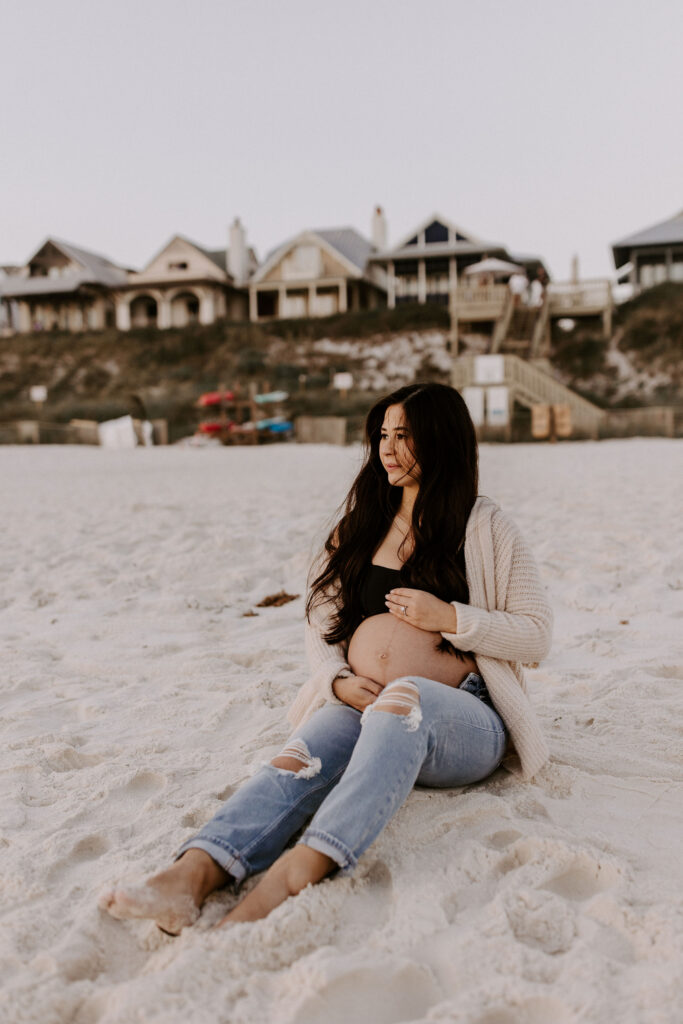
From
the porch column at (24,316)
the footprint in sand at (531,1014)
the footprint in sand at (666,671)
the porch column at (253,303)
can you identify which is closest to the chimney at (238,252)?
the porch column at (253,303)

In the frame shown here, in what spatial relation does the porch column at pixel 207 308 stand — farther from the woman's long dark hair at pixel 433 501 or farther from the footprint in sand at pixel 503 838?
the footprint in sand at pixel 503 838

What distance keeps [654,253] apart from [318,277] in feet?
48.2

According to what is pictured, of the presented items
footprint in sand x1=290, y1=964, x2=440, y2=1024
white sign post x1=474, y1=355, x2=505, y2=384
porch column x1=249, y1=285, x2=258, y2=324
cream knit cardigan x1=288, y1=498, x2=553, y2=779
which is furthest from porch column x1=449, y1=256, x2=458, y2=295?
footprint in sand x1=290, y1=964, x2=440, y2=1024

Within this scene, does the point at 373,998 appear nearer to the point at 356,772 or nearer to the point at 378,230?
the point at 356,772

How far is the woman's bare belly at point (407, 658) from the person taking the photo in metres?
2.43

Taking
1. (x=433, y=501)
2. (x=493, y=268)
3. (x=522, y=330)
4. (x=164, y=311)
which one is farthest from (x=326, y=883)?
(x=164, y=311)

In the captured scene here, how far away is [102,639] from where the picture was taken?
4309 mm

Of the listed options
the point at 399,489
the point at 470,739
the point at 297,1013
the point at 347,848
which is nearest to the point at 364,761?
the point at 347,848

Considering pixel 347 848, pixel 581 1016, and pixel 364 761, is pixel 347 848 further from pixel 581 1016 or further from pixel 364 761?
pixel 581 1016

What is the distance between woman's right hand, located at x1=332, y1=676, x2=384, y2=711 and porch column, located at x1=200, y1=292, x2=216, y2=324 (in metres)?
38.4

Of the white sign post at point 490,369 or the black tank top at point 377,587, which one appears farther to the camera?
the white sign post at point 490,369

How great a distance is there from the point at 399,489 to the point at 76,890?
4.83 feet

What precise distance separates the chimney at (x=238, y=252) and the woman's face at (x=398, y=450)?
129ft

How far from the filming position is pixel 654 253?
3553 cm
